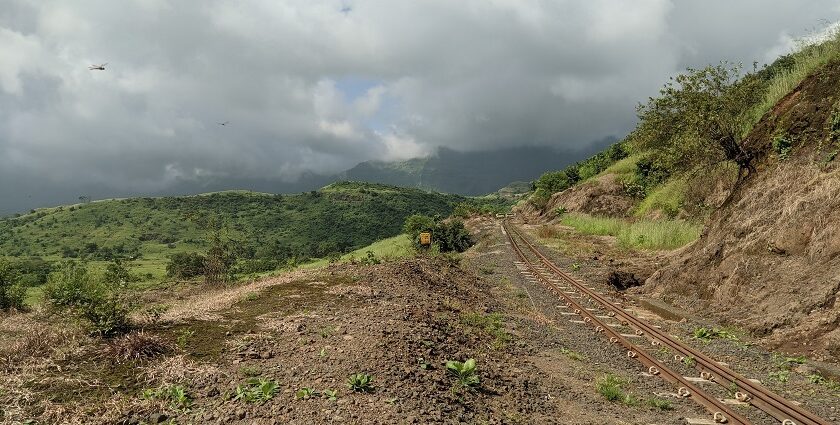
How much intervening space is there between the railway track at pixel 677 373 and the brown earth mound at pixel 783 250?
2452mm

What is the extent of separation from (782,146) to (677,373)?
1334 cm

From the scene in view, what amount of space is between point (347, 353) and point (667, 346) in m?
8.81

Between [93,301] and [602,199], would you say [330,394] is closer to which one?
[93,301]

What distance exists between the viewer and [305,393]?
7566mm

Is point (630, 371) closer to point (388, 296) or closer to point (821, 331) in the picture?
point (821, 331)

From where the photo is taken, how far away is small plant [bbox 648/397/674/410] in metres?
9.20

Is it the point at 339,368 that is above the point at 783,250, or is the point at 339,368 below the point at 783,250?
below

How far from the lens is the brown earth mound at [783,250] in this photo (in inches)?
481

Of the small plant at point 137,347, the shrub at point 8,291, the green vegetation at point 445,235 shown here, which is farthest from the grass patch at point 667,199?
the shrub at point 8,291

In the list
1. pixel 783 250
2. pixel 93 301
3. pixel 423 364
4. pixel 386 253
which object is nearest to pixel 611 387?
pixel 423 364

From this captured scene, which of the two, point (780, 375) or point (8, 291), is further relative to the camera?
point (8, 291)

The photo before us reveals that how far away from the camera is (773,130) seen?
20781 mm

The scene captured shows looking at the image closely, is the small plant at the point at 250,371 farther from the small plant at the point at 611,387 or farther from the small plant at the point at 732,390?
the small plant at the point at 732,390

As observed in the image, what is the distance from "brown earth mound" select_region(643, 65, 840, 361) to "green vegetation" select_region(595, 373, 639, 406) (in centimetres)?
500
